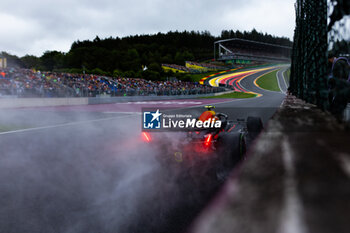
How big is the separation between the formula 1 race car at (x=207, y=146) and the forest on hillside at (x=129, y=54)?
175ft

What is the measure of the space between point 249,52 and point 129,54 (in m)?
51.3

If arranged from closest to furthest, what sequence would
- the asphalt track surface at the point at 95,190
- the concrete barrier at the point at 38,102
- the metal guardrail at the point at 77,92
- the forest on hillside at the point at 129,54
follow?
the asphalt track surface at the point at 95,190, the concrete barrier at the point at 38,102, the metal guardrail at the point at 77,92, the forest on hillside at the point at 129,54

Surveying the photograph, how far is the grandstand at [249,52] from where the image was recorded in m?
111

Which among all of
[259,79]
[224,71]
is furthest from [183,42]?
[259,79]

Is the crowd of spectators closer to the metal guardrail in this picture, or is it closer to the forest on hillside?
the metal guardrail

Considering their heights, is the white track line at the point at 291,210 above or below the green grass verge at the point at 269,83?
below

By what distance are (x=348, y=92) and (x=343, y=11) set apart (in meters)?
0.63

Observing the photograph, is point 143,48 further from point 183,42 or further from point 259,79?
point 259,79

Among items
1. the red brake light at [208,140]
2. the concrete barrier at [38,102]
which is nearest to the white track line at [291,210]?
the red brake light at [208,140]

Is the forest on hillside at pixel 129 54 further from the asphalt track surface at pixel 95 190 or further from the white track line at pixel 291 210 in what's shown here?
the white track line at pixel 291 210

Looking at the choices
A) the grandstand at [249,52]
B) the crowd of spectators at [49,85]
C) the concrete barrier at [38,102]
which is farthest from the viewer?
the grandstand at [249,52]

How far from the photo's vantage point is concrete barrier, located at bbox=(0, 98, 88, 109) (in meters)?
17.1

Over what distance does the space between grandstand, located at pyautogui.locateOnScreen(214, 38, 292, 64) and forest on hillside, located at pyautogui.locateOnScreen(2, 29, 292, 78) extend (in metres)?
10.8

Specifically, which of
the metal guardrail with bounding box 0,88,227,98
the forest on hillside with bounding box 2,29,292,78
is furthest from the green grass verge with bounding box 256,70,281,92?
the metal guardrail with bounding box 0,88,227,98
